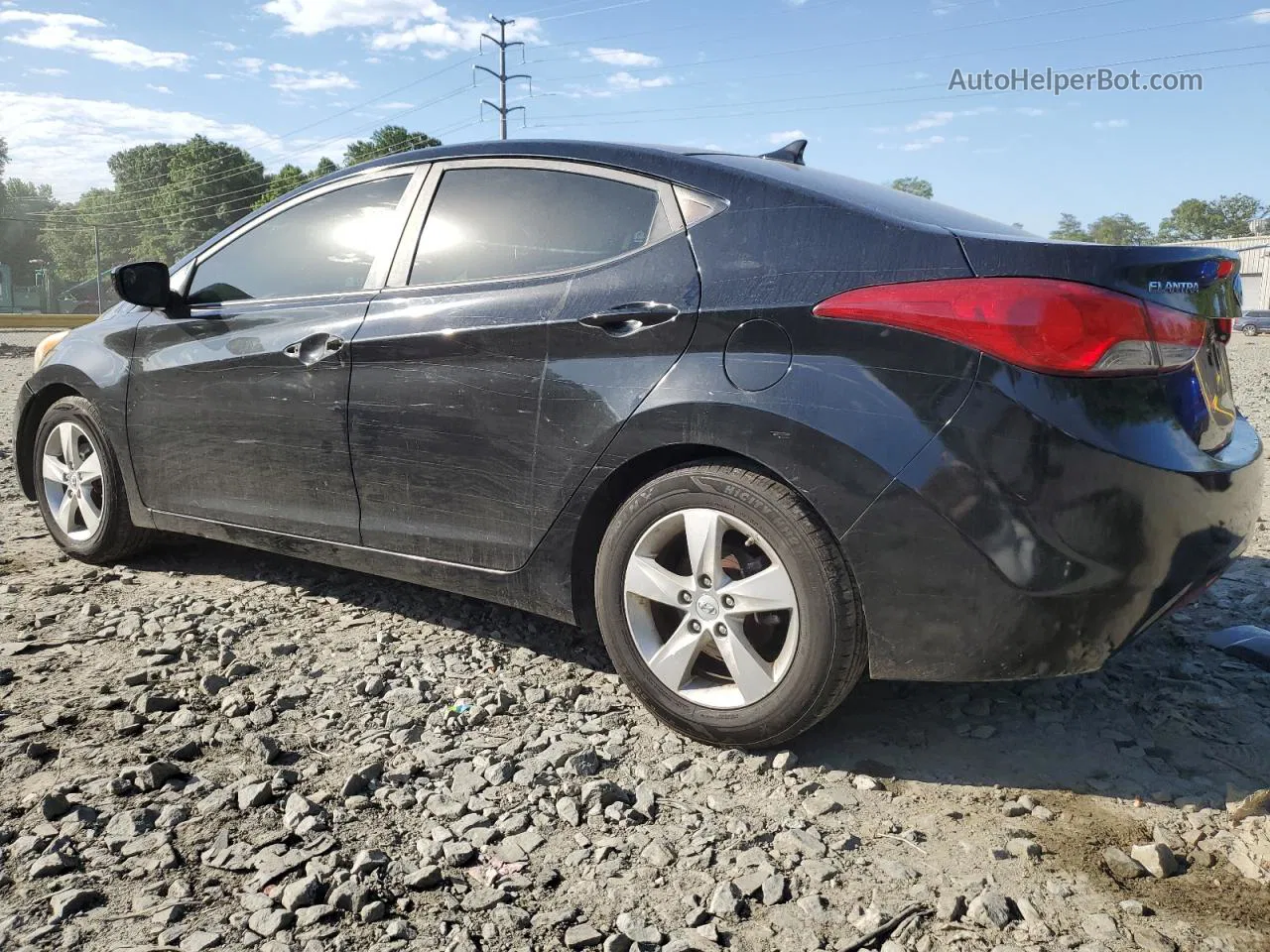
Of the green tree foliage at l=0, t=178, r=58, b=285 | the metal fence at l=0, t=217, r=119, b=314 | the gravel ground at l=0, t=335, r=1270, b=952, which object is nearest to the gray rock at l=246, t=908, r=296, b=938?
the gravel ground at l=0, t=335, r=1270, b=952

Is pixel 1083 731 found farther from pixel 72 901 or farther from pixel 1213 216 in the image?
pixel 1213 216

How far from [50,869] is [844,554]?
191 cm

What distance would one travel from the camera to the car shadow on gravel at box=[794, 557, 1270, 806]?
8.61 feet

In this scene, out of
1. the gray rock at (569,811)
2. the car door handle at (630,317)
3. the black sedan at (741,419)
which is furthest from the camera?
the car door handle at (630,317)

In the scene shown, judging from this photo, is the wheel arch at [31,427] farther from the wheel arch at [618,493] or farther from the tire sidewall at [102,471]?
the wheel arch at [618,493]

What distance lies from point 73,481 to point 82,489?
7 centimetres

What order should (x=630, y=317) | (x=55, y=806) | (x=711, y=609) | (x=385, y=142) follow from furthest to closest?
(x=385, y=142), (x=630, y=317), (x=711, y=609), (x=55, y=806)

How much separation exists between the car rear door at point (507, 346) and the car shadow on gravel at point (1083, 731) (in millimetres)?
1101

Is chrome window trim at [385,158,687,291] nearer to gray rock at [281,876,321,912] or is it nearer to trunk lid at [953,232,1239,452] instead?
trunk lid at [953,232,1239,452]

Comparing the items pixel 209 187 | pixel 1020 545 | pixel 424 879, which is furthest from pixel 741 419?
pixel 209 187

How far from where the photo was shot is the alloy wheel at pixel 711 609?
2586 millimetres

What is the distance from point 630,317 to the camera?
279 cm

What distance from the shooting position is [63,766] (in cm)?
266

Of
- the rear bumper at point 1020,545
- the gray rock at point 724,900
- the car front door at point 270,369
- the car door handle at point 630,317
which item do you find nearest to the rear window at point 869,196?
the car door handle at point 630,317
